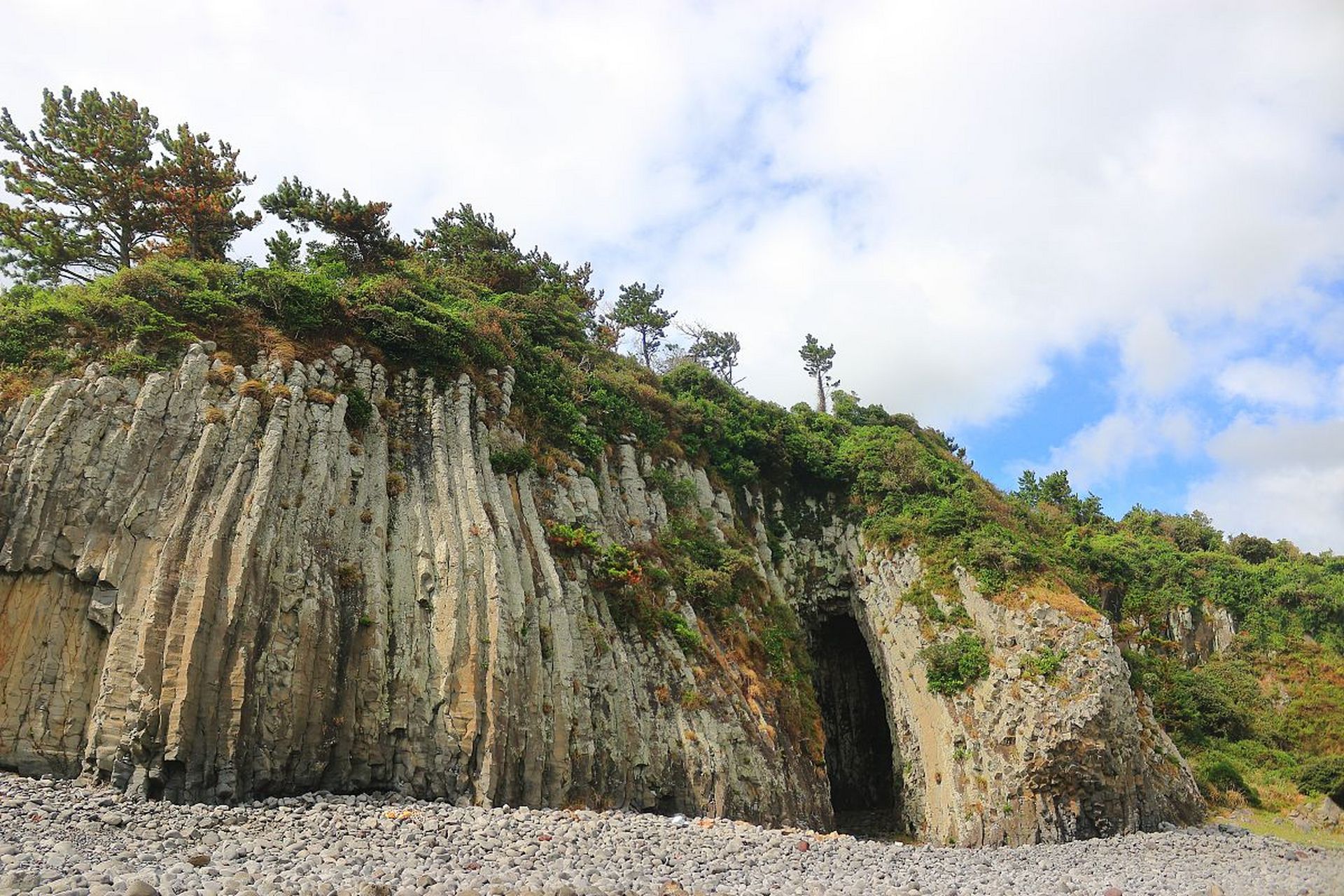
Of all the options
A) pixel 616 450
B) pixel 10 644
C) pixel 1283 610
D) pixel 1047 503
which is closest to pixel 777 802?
pixel 616 450

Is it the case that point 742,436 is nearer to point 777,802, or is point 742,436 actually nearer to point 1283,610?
point 777,802

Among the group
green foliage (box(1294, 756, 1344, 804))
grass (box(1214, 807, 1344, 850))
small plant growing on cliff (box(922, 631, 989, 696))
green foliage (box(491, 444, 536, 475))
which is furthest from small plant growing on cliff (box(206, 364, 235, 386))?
green foliage (box(1294, 756, 1344, 804))

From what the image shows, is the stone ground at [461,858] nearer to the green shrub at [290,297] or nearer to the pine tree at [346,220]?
the green shrub at [290,297]

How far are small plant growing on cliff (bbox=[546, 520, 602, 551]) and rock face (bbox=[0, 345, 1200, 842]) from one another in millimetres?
258

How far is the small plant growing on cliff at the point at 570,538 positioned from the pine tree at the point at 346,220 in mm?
13033

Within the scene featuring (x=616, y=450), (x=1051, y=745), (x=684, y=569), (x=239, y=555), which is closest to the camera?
(x=239, y=555)

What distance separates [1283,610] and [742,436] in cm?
2475

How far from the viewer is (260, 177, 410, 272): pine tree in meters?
26.2

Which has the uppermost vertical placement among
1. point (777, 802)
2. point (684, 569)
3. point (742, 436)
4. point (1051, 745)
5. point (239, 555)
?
point (742, 436)

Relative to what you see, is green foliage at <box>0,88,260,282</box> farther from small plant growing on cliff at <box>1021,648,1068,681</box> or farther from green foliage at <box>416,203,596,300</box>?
small plant growing on cliff at <box>1021,648,1068,681</box>

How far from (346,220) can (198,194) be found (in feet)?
14.9

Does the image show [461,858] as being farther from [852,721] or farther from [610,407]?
[852,721]

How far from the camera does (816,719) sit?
2456 centimetres

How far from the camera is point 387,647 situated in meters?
16.1
